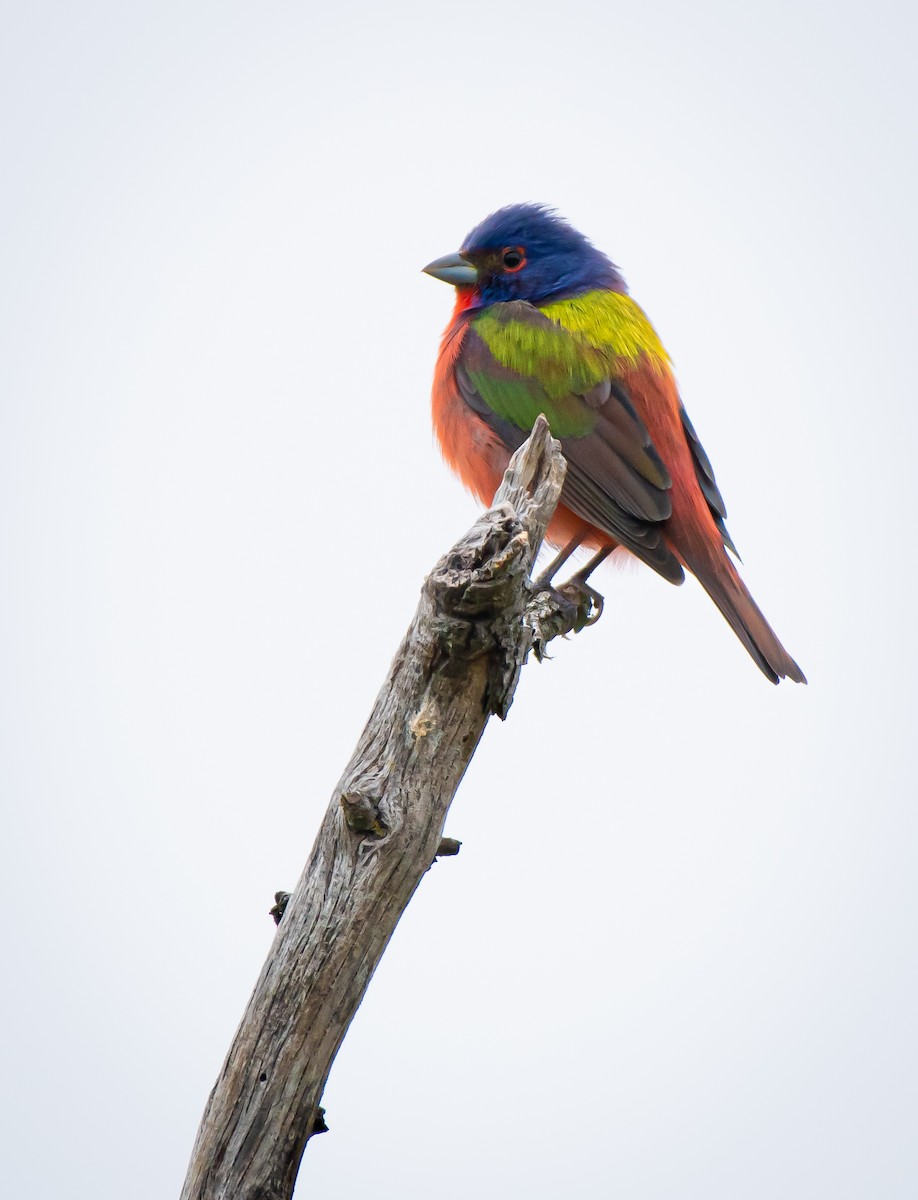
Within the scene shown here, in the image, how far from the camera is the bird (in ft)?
18.7

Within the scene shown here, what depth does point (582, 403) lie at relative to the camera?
5977 mm

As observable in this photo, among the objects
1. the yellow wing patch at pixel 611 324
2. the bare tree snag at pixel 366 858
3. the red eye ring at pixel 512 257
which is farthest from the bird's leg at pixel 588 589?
the bare tree snag at pixel 366 858

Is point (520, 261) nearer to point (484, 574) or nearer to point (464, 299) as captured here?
point (464, 299)

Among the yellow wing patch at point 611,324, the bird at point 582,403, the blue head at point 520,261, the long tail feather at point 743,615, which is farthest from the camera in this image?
the blue head at point 520,261

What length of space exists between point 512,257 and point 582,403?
4.02 feet

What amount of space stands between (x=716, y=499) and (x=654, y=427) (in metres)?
0.60

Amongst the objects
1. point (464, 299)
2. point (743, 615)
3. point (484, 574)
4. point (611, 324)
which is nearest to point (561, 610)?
point (743, 615)

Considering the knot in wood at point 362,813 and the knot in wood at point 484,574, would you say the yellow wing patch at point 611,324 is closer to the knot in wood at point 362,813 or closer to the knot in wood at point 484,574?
the knot in wood at point 484,574

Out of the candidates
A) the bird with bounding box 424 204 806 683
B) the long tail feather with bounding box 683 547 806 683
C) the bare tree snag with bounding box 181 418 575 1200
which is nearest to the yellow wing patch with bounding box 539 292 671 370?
the bird with bounding box 424 204 806 683

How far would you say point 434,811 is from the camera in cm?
358

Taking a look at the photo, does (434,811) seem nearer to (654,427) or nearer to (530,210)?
(654,427)

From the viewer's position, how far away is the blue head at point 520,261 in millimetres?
6641

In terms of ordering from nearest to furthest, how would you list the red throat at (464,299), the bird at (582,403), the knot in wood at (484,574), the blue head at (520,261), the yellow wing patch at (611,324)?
the knot in wood at (484,574), the bird at (582,403), the yellow wing patch at (611,324), the blue head at (520,261), the red throat at (464,299)

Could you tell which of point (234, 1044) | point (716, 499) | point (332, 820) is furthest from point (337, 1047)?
point (716, 499)
